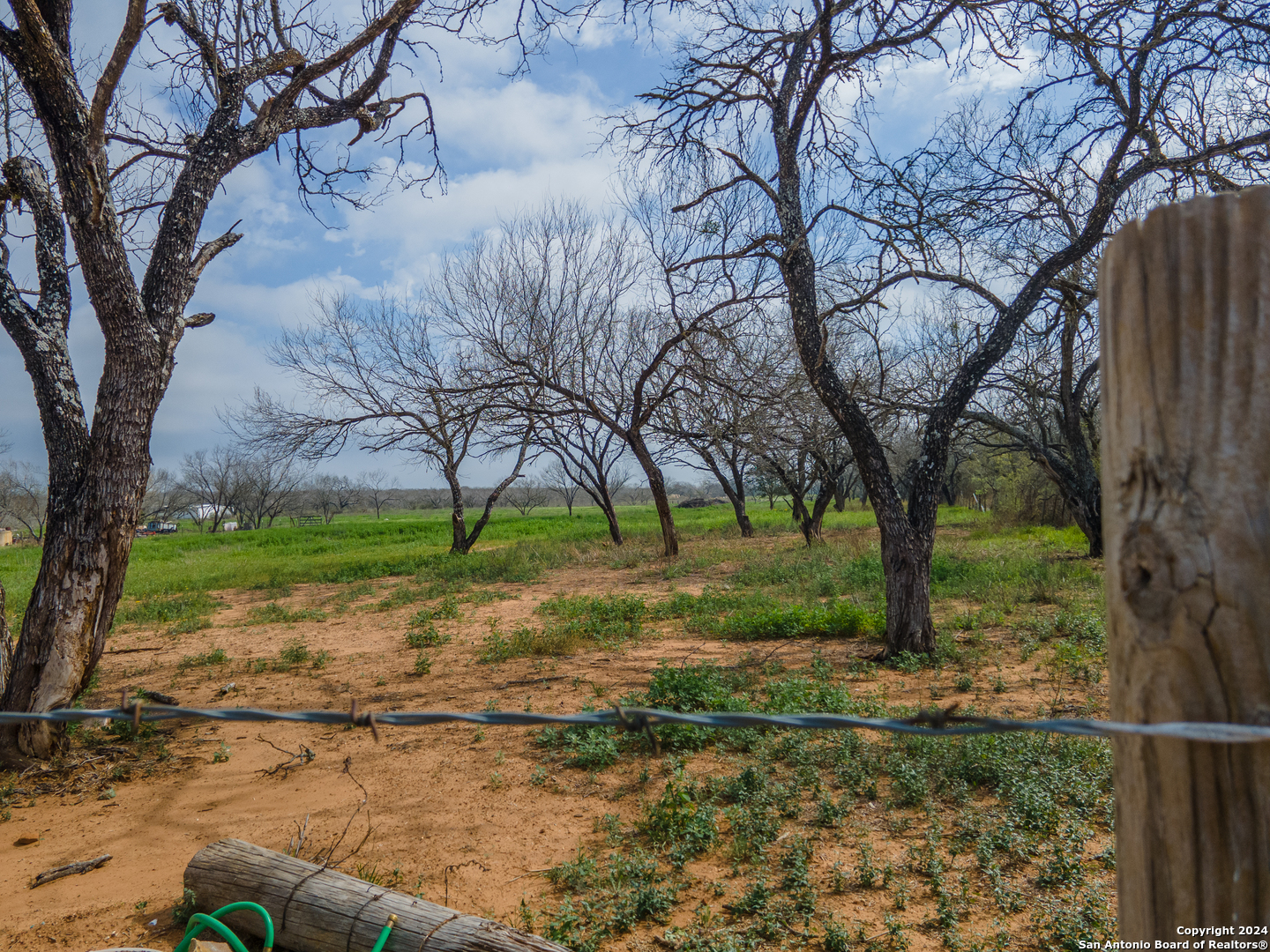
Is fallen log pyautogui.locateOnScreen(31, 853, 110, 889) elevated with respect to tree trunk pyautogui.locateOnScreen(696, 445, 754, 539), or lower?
lower

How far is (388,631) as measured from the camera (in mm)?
9539

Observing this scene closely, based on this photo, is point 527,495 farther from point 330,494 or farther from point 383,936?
point 383,936

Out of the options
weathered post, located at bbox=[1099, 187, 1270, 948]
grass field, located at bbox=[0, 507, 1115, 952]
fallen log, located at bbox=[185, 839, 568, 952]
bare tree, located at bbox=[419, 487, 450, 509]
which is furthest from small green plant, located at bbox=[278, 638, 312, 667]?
bare tree, located at bbox=[419, 487, 450, 509]

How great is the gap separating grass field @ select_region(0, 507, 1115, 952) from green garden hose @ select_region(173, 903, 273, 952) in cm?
69

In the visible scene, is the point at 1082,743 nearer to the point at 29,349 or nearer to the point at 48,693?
the point at 48,693

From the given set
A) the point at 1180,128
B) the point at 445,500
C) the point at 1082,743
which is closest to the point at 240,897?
the point at 1082,743

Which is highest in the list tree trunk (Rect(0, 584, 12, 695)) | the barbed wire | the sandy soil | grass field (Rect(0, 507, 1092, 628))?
the barbed wire

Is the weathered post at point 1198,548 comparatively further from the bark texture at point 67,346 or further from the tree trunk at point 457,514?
the tree trunk at point 457,514

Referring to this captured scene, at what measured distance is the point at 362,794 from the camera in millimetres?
4312

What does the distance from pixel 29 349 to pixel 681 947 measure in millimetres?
5766

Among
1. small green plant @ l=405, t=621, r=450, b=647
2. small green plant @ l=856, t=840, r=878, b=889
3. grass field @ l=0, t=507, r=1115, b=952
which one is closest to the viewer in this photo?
grass field @ l=0, t=507, r=1115, b=952

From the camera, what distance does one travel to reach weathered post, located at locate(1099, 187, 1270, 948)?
976mm

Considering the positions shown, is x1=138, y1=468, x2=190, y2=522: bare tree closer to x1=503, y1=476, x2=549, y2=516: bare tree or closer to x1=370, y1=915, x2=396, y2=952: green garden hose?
x1=503, y1=476, x2=549, y2=516: bare tree

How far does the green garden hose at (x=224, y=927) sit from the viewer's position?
2.52 meters
